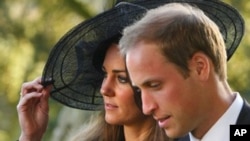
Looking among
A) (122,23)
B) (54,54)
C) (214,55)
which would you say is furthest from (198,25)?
(54,54)

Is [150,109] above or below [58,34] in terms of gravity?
above

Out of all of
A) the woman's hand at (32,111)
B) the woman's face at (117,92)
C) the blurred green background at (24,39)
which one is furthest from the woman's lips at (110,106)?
the blurred green background at (24,39)

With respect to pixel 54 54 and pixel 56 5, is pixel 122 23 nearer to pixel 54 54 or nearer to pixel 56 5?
pixel 54 54

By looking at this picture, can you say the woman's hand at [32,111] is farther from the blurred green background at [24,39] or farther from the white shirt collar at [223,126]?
the blurred green background at [24,39]

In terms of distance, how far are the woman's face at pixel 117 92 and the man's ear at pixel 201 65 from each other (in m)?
0.59

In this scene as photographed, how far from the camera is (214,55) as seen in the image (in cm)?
218

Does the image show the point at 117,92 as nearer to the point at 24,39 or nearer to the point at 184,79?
the point at 184,79

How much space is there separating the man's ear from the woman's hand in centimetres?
97

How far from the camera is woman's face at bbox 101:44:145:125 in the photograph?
2.75m

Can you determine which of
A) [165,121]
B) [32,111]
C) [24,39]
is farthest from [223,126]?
[24,39]

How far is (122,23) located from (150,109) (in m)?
0.63

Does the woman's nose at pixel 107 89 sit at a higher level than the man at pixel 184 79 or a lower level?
lower

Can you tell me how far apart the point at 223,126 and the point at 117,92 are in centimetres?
64

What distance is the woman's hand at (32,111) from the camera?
10.0 feet
